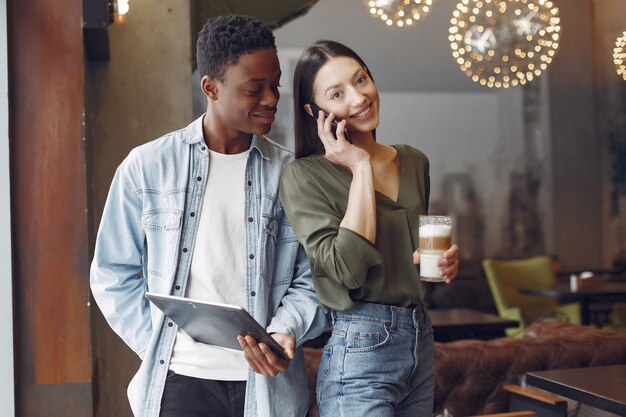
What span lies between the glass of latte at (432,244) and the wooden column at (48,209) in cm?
188

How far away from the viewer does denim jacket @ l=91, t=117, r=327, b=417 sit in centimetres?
180

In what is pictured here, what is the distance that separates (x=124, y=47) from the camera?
4.04 m

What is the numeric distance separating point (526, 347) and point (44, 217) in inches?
74.8

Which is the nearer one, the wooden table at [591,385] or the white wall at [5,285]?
the wooden table at [591,385]

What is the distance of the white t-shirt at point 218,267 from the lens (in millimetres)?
1773

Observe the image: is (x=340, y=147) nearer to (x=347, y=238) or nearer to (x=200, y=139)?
(x=347, y=238)

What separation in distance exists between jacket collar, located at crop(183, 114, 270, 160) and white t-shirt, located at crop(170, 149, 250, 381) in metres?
0.06

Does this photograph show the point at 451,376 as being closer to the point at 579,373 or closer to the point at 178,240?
the point at 579,373

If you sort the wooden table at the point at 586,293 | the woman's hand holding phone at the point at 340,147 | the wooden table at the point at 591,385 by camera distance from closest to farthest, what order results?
the woman's hand holding phone at the point at 340,147 < the wooden table at the point at 591,385 < the wooden table at the point at 586,293

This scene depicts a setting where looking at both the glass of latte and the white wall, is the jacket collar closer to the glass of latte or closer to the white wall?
the glass of latte

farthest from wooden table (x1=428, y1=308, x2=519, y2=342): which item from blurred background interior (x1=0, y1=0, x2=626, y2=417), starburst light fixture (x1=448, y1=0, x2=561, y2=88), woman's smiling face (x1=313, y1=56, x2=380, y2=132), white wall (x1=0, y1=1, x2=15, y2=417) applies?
woman's smiling face (x1=313, y1=56, x2=380, y2=132)

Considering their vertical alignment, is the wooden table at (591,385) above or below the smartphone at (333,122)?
below

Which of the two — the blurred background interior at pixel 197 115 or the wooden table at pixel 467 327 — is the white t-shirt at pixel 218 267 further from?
the wooden table at pixel 467 327

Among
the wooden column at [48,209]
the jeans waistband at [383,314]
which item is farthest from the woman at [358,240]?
the wooden column at [48,209]
